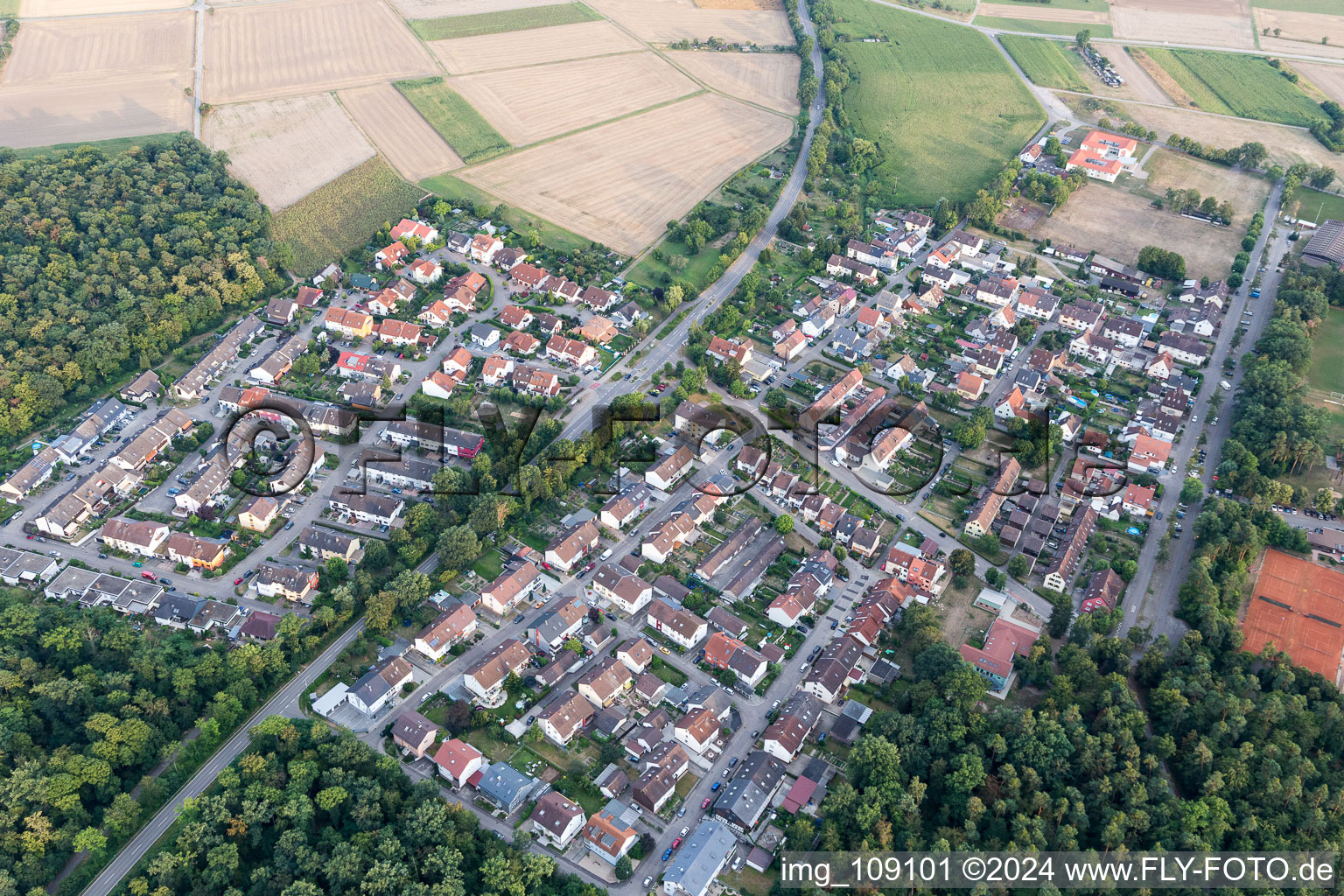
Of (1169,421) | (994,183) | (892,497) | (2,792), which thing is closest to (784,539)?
(892,497)

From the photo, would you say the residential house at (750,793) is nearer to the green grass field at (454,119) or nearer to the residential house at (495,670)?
the residential house at (495,670)

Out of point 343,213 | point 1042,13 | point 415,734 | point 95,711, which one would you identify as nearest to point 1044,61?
point 1042,13

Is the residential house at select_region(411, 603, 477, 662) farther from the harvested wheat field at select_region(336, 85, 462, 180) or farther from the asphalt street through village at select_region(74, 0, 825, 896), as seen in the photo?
the harvested wheat field at select_region(336, 85, 462, 180)

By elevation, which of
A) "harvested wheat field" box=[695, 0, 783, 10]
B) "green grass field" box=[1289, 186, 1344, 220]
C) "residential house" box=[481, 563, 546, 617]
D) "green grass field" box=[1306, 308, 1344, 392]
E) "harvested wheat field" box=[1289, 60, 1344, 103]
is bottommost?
"residential house" box=[481, 563, 546, 617]

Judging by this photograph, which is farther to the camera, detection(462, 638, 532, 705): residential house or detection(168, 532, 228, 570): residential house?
detection(168, 532, 228, 570): residential house

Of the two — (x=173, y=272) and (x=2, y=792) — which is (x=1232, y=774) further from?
(x=173, y=272)

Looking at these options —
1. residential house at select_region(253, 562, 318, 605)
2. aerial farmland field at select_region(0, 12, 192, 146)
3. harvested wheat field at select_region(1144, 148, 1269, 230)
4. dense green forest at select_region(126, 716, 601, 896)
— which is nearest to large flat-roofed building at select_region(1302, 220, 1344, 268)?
harvested wheat field at select_region(1144, 148, 1269, 230)

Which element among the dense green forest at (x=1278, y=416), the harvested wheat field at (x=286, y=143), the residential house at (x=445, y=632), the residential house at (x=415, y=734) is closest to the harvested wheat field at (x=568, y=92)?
the harvested wheat field at (x=286, y=143)
